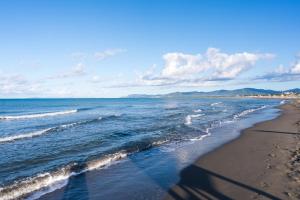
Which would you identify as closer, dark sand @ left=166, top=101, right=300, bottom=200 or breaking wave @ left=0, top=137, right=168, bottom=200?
dark sand @ left=166, top=101, right=300, bottom=200

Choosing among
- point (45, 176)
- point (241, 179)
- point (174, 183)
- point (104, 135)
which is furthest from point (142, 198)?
point (104, 135)

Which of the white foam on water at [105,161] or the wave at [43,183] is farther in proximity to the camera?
the white foam on water at [105,161]

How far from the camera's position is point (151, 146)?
2084cm

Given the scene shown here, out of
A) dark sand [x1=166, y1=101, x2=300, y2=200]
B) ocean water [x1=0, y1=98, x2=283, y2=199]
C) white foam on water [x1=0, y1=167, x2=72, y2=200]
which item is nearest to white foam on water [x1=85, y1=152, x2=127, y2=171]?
ocean water [x1=0, y1=98, x2=283, y2=199]

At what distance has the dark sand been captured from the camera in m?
10.6

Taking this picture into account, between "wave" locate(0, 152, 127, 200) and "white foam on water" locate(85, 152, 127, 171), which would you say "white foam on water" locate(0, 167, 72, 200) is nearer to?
"wave" locate(0, 152, 127, 200)

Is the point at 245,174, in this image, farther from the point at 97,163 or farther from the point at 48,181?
the point at 48,181

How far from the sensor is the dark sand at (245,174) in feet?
34.7

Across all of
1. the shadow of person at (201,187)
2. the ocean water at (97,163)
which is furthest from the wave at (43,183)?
the shadow of person at (201,187)

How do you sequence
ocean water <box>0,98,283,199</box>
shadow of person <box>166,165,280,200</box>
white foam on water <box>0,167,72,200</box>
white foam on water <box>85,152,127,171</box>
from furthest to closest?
white foam on water <box>85,152,127,171</box> → ocean water <box>0,98,283,199</box> → white foam on water <box>0,167,72,200</box> → shadow of person <box>166,165,280,200</box>

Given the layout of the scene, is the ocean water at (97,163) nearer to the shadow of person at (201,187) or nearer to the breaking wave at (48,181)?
the breaking wave at (48,181)

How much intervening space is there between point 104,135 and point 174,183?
14.4 metres

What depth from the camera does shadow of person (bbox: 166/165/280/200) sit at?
10.5m

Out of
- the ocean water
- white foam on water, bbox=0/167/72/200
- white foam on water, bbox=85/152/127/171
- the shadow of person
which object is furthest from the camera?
white foam on water, bbox=85/152/127/171
